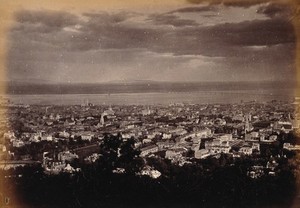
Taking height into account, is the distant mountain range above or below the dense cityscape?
above

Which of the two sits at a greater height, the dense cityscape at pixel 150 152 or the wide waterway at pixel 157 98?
the wide waterway at pixel 157 98

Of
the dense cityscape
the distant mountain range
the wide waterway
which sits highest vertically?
the distant mountain range

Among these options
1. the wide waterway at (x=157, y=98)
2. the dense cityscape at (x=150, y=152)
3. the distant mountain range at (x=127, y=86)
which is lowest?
the dense cityscape at (x=150, y=152)

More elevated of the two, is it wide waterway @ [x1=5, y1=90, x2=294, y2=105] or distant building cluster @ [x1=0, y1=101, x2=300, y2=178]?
wide waterway @ [x1=5, y1=90, x2=294, y2=105]

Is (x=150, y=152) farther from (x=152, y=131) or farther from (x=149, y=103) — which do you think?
(x=149, y=103)

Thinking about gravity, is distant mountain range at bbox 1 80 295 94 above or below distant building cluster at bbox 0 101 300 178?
above

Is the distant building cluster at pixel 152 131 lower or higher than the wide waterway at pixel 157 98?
lower
